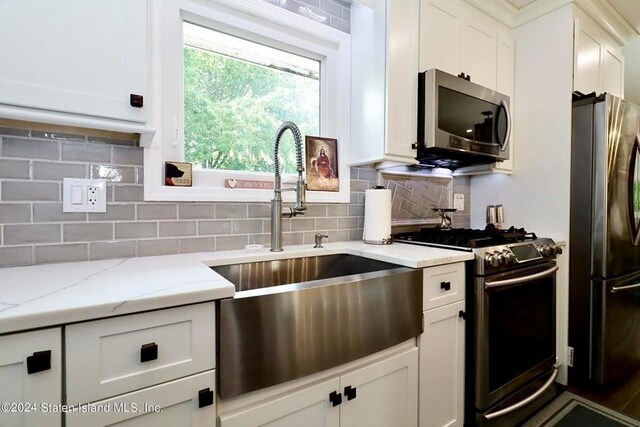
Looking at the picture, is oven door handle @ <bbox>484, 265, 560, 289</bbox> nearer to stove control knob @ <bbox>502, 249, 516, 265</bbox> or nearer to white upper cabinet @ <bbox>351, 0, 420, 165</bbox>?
stove control knob @ <bbox>502, 249, 516, 265</bbox>

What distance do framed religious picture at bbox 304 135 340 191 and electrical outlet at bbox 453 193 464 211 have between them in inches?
45.8

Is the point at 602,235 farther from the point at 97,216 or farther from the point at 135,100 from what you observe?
the point at 97,216

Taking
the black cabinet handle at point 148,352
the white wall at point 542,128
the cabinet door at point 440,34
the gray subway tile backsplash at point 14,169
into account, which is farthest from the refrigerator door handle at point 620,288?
the gray subway tile backsplash at point 14,169

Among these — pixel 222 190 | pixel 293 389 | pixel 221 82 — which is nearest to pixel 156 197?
pixel 222 190

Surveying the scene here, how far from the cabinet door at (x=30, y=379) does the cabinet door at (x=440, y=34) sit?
197 cm

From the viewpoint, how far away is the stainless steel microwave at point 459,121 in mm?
1729

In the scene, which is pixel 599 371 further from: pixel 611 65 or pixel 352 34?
pixel 352 34

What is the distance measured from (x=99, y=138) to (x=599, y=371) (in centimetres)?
301

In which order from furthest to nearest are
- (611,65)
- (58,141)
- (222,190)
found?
(611,65)
(222,190)
(58,141)

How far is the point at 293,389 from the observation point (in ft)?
3.08

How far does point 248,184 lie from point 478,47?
181 cm

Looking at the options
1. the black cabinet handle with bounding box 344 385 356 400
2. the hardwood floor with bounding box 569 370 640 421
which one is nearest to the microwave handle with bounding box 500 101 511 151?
the hardwood floor with bounding box 569 370 640 421

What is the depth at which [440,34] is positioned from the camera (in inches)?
72.7

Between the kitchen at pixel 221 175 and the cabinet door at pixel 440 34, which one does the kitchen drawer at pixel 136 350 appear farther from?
the cabinet door at pixel 440 34
